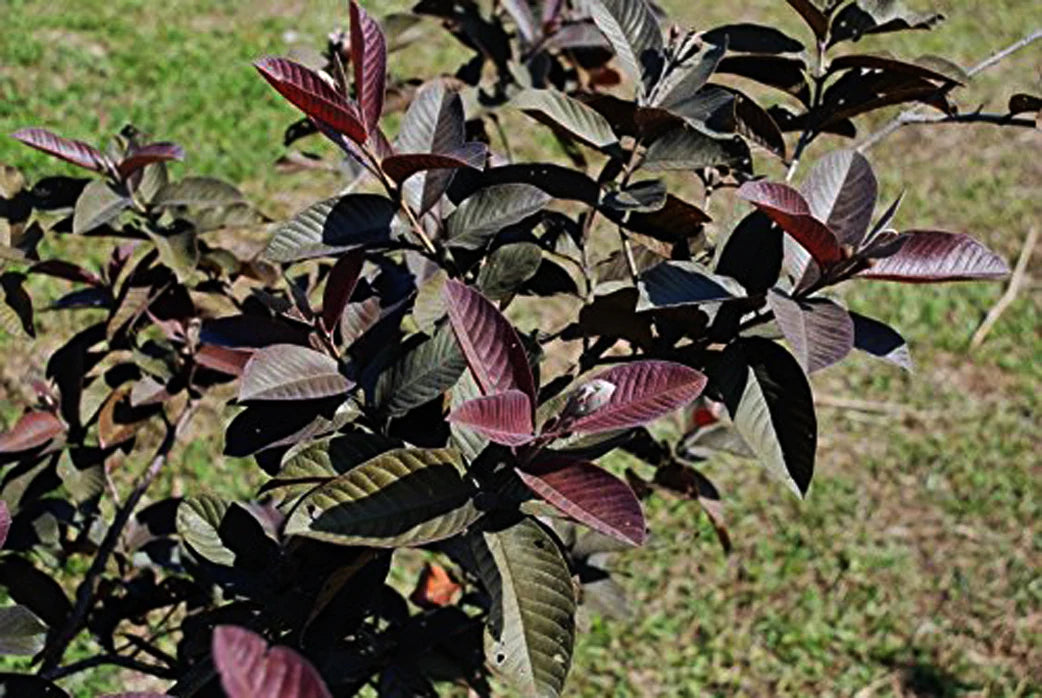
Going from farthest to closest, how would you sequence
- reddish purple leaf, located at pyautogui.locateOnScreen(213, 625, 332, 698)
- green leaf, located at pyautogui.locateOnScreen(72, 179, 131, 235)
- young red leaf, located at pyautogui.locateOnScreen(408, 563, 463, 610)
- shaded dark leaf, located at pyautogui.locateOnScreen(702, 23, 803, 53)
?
1. young red leaf, located at pyautogui.locateOnScreen(408, 563, 463, 610)
2. green leaf, located at pyautogui.locateOnScreen(72, 179, 131, 235)
3. shaded dark leaf, located at pyautogui.locateOnScreen(702, 23, 803, 53)
4. reddish purple leaf, located at pyautogui.locateOnScreen(213, 625, 332, 698)

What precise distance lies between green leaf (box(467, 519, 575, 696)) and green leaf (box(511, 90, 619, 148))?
39 centimetres

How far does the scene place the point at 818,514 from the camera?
124 inches

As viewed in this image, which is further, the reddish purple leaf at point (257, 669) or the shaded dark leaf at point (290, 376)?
the shaded dark leaf at point (290, 376)

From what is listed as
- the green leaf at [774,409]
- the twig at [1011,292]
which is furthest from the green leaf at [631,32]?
the twig at [1011,292]

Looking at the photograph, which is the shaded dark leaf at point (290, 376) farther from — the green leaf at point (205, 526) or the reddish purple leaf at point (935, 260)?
the reddish purple leaf at point (935, 260)

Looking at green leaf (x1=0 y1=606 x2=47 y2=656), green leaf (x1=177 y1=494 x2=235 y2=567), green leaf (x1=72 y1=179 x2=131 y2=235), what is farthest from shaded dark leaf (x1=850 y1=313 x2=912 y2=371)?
green leaf (x1=72 y1=179 x2=131 y2=235)

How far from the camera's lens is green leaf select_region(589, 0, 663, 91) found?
1302 mm

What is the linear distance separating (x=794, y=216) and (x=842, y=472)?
2.41 m

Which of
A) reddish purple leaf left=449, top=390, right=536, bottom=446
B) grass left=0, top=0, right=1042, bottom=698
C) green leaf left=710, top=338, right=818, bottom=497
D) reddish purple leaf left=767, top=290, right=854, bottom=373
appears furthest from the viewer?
grass left=0, top=0, right=1042, bottom=698

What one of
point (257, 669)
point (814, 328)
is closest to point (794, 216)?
point (814, 328)

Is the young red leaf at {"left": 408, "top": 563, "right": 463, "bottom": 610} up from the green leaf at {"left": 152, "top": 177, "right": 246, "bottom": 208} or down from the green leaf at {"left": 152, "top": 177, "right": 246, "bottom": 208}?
down

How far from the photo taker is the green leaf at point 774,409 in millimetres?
1101

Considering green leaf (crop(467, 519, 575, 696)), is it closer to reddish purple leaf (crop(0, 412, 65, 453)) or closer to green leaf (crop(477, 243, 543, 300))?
green leaf (crop(477, 243, 543, 300))

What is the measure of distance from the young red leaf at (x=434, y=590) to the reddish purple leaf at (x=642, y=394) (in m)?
0.96
